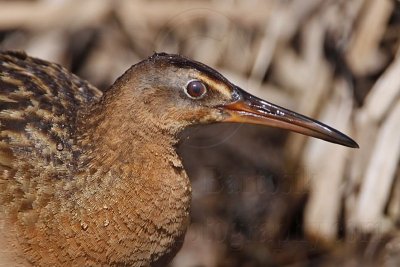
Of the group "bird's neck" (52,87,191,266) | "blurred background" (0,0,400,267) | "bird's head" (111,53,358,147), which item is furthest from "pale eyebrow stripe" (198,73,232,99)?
"blurred background" (0,0,400,267)

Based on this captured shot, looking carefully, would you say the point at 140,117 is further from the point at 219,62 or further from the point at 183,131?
the point at 219,62

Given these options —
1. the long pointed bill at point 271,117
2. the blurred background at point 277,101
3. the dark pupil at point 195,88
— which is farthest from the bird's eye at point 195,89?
the blurred background at point 277,101

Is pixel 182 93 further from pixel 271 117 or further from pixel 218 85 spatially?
pixel 271 117

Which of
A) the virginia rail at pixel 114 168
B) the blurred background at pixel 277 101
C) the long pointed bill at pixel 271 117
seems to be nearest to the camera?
the virginia rail at pixel 114 168

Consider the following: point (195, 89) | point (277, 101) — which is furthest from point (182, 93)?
point (277, 101)

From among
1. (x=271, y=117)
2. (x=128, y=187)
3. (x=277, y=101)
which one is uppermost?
(x=271, y=117)

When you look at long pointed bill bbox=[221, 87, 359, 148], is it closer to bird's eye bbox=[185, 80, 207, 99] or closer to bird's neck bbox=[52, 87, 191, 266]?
bird's eye bbox=[185, 80, 207, 99]

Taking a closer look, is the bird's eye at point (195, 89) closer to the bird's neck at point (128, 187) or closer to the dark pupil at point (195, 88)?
the dark pupil at point (195, 88)
